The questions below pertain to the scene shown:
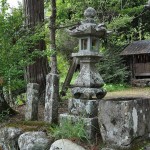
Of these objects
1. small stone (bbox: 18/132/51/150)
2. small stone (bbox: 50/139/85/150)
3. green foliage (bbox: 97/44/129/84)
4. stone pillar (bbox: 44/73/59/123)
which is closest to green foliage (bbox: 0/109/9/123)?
stone pillar (bbox: 44/73/59/123)

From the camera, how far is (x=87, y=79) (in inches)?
235

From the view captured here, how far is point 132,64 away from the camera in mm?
22422

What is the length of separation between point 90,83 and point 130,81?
16.7 m

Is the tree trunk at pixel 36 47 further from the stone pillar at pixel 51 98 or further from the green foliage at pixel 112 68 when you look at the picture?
the green foliage at pixel 112 68

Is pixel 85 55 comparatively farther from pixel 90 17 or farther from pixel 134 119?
pixel 134 119

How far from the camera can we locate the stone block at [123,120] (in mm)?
4898

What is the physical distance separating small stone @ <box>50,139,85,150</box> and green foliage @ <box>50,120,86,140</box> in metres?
0.21

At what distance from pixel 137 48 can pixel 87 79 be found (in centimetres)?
1645

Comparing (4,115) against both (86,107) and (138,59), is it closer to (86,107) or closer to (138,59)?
(86,107)

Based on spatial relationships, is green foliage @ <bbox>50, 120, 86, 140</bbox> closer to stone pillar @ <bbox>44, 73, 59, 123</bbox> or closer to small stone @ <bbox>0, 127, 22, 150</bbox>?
stone pillar @ <bbox>44, 73, 59, 123</bbox>

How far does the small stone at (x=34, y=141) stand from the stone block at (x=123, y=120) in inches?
46.0

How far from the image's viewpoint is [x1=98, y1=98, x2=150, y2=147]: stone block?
490cm

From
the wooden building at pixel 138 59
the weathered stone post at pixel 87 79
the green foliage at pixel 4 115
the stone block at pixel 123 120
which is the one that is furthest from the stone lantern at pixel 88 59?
the wooden building at pixel 138 59

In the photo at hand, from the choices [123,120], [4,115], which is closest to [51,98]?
[4,115]
